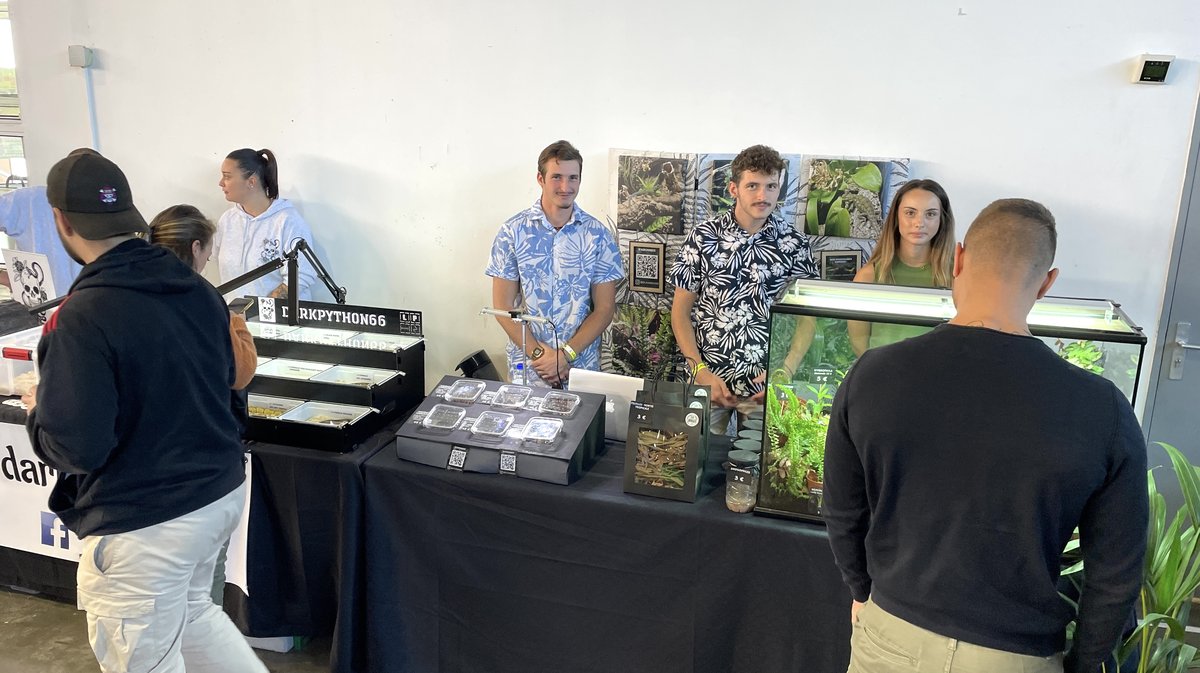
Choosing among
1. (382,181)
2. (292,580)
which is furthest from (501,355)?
(292,580)

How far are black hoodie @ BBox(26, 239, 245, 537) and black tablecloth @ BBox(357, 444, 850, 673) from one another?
2.10 feet

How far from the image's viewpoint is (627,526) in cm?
229

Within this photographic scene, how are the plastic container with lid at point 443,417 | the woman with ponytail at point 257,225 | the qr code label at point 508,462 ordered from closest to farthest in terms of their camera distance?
1. the qr code label at point 508,462
2. the plastic container with lid at point 443,417
3. the woman with ponytail at point 257,225

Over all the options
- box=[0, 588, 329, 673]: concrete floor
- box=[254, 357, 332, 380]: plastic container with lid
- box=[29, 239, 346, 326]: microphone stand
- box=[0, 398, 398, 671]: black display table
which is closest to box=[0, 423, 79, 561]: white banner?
box=[0, 398, 398, 671]: black display table

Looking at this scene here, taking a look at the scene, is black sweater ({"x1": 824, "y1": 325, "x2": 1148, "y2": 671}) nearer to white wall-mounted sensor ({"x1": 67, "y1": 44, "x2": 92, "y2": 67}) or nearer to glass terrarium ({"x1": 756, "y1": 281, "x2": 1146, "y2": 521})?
glass terrarium ({"x1": 756, "y1": 281, "x2": 1146, "y2": 521})

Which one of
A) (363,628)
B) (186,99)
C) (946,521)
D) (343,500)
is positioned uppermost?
(186,99)

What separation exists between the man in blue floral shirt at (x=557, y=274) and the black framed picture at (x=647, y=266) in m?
0.27

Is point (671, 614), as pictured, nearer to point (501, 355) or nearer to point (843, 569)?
point (843, 569)

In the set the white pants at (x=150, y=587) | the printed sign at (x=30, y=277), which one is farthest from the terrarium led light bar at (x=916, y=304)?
the printed sign at (x=30, y=277)

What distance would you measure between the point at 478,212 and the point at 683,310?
4.32ft

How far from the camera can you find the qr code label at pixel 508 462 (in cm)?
240

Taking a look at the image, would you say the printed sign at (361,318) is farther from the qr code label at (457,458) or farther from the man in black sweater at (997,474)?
the man in black sweater at (997,474)

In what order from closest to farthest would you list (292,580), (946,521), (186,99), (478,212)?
(946,521)
(292,580)
(478,212)
(186,99)

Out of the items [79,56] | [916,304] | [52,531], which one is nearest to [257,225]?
[79,56]
